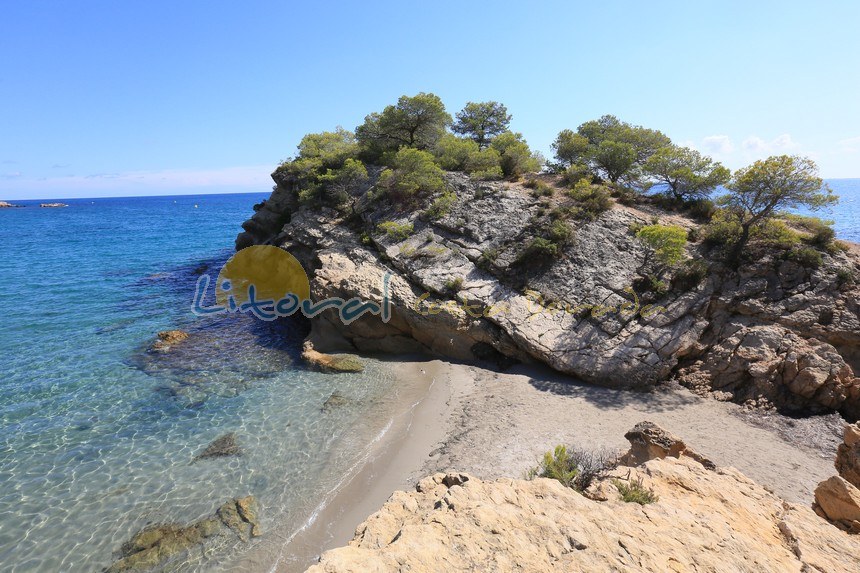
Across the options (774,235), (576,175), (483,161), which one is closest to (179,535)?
(774,235)

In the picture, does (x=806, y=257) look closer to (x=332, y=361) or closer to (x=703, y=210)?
(x=703, y=210)

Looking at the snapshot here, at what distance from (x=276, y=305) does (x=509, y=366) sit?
15389 mm

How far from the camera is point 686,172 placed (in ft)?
65.4

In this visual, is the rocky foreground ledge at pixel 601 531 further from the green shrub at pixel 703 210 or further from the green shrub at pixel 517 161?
the green shrub at pixel 517 161

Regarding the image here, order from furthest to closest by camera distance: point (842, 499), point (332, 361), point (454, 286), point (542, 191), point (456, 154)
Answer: point (456, 154) → point (542, 191) → point (454, 286) → point (332, 361) → point (842, 499)

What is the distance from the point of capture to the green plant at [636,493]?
6.46 m

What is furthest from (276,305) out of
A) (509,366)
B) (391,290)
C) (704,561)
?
(704,561)

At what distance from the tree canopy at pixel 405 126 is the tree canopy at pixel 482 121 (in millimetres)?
4762

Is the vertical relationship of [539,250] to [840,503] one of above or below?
above

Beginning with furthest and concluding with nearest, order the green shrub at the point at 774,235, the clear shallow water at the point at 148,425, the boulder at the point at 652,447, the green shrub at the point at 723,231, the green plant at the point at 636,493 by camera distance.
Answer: the green shrub at the point at 723,231
the green shrub at the point at 774,235
the clear shallow water at the point at 148,425
the boulder at the point at 652,447
the green plant at the point at 636,493

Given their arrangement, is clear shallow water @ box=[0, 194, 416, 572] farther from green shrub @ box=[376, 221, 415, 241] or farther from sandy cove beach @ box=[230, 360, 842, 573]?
green shrub @ box=[376, 221, 415, 241]

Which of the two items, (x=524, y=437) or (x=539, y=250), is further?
(x=539, y=250)

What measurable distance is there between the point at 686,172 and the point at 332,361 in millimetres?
20442

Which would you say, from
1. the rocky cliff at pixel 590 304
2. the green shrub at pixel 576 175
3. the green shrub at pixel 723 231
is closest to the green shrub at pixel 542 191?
the rocky cliff at pixel 590 304
